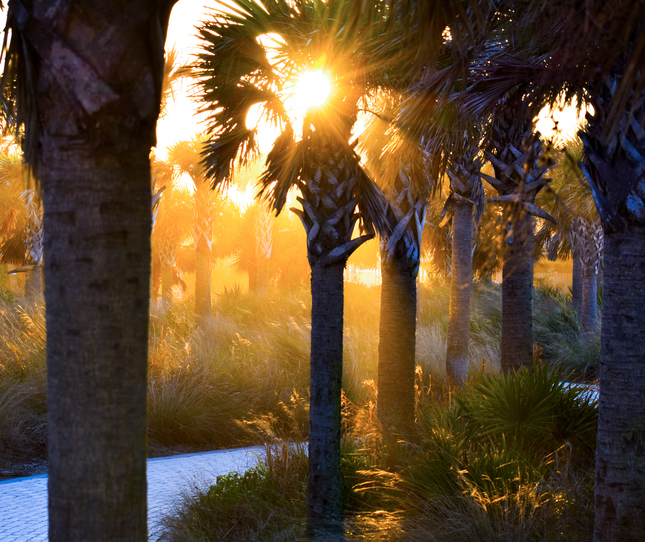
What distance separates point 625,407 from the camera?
4055 mm

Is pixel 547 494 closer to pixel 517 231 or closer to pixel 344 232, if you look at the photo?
pixel 344 232

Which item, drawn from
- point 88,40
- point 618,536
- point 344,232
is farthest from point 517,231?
point 88,40

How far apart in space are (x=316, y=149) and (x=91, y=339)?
3604 mm

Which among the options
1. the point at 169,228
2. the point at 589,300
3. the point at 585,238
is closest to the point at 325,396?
the point at 589,300

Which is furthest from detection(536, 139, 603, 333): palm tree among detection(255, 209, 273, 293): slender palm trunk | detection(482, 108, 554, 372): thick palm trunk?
detection(255, 209, 273, 293): slender palm trunk

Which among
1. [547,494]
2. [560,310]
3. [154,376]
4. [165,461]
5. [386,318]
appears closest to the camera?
[547,494]

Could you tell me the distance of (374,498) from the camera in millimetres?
5633

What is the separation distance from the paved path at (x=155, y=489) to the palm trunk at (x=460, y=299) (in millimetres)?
3704

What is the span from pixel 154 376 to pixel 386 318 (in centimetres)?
456

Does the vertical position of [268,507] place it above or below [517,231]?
below

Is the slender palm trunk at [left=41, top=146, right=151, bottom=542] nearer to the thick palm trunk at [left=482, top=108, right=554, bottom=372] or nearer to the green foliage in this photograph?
the green foliage

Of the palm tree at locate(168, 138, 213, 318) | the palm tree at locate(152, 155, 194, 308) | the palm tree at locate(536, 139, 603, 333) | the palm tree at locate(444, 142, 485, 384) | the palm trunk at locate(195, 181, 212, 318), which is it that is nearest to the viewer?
the palm tree at locate(444, 142, 485, 384)

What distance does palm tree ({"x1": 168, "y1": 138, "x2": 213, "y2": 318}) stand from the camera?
16516 mm

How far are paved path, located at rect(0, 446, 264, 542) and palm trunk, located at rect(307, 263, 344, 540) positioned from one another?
1.36m
